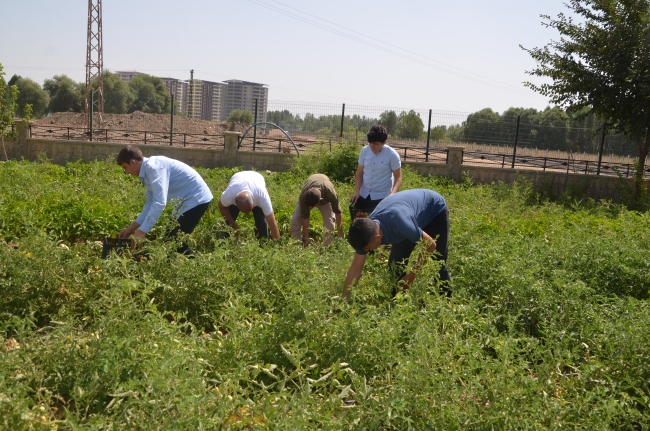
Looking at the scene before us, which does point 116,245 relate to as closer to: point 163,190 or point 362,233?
point 163,190

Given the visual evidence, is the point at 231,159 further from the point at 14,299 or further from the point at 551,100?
the point at 14,299

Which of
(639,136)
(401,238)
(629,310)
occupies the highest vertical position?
(639,136)

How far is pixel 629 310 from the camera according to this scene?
442cm

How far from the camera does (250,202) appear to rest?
6.35 metres

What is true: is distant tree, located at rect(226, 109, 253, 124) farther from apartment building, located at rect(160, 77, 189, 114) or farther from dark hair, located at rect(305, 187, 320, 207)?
dark hair, located at rect(305, 187, 320, 207)

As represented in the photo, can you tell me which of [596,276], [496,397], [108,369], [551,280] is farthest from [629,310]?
[108,369]

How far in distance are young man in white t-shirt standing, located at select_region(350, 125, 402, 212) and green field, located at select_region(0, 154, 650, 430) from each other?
3.96ft

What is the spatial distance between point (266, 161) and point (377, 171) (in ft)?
33.1

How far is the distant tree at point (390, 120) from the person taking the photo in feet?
60.8

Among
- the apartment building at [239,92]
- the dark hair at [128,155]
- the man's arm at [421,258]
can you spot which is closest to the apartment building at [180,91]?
the apartment building at [239,92]

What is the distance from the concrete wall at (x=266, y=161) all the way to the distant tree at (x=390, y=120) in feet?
8.55

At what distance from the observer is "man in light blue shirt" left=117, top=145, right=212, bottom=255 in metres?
5.38

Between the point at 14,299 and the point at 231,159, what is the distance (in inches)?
496

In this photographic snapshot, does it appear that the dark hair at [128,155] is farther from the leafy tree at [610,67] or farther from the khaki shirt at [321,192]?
the leafy tree at [610,67]
